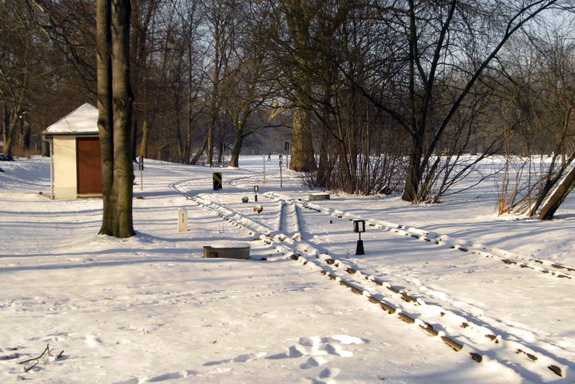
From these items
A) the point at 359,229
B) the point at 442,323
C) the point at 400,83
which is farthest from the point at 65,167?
the point at 442,323

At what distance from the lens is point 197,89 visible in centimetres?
5681

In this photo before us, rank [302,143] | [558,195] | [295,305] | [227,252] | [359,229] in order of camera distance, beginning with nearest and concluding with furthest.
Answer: [295,305] < [227,252] < [359,229] < [558,195] < [302,143]

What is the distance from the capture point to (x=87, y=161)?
2686 cm

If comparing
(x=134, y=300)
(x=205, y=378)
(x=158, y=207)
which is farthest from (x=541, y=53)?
(x=205, y=378)

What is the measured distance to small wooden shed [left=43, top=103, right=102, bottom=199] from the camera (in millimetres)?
26547

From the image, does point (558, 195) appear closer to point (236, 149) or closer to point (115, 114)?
point (115, 114)

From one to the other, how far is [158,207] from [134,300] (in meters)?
14.9

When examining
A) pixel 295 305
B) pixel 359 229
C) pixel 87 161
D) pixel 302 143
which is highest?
pixel 302 143

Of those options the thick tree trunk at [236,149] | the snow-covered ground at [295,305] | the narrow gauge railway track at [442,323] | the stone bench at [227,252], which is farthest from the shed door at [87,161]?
the thick tree trunk at [236,149]

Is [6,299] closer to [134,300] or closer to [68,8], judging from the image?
[134,300]

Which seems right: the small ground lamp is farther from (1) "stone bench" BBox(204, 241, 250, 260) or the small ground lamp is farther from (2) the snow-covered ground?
(1) "stone bench" BBox(204, 241, 250, 260)

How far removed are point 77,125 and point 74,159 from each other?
1.52 m

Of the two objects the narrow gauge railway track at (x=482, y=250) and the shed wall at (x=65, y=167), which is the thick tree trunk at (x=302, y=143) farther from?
the narrow gauge railway track at (x=482, y=250)

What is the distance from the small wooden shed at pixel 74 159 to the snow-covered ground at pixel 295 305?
36.5ft
